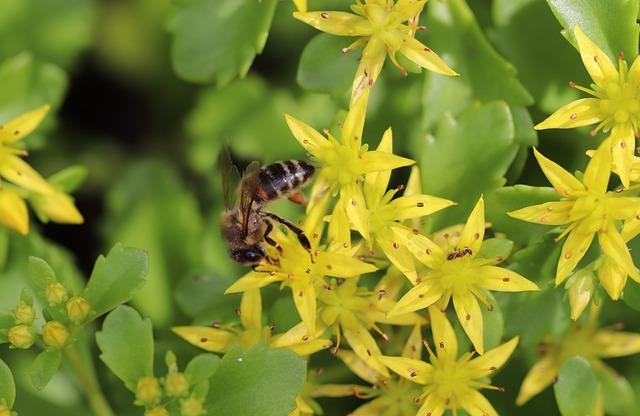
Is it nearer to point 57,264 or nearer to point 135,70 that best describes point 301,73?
point 57,264

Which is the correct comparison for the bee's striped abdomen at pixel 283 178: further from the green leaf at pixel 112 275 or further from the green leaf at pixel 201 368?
the green leaf at pixel 201 368

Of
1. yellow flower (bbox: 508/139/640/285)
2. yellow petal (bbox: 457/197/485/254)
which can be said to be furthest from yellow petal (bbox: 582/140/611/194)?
yellow petal (bbox: 457/197/485/254)

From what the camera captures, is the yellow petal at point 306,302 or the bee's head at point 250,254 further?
the bee's head at point 250,254

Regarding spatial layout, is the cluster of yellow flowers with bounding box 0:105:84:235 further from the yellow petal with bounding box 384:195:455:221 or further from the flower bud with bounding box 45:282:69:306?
the yellow petal with bounding box 384:195:455:221

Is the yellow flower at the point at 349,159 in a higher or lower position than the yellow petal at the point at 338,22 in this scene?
lower

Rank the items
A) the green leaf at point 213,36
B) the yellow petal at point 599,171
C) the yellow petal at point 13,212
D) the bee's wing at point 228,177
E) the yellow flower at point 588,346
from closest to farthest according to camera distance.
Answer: the yellow petal at point 599,171 → the yellow petal at point 13,212 → the bee's wing at point 228,177 → the yellow flower at point 588,346 → the green leaf at point 213,36

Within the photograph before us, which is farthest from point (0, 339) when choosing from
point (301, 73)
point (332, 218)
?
point (301, 73)

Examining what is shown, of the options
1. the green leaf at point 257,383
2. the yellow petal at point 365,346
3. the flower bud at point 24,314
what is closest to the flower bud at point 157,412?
the green leaf at point 257,383
